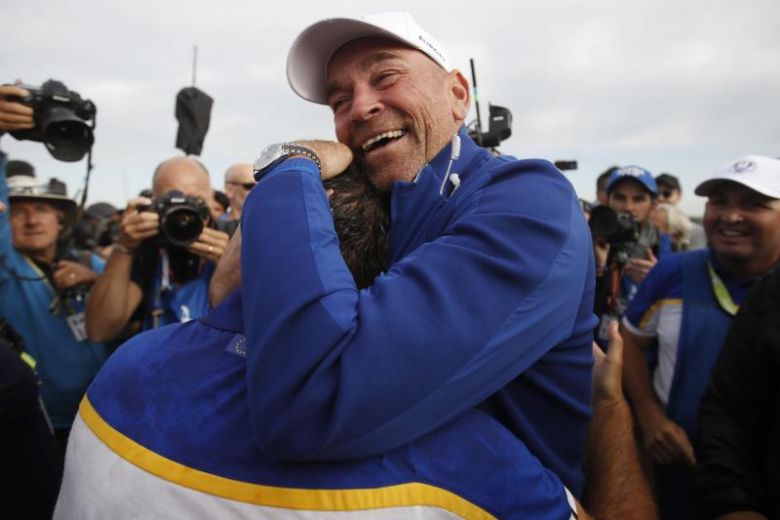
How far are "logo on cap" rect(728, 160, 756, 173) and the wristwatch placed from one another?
248cm

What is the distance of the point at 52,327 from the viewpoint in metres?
3.07

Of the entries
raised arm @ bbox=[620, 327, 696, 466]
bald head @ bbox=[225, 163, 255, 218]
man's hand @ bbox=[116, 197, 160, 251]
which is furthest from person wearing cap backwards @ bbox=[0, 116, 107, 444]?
raised arm @ bbox=[620, 327, 696, 466]

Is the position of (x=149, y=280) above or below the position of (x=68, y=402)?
above

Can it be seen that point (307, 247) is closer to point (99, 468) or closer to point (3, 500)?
point (99, 468)

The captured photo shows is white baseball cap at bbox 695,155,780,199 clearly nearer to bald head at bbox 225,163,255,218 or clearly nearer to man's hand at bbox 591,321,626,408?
man's hand at bbox 591,321,626,408

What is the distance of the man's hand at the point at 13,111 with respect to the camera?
7.66ft

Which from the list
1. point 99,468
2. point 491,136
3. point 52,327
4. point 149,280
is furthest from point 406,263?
point 52,327

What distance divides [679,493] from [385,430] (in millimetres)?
2527

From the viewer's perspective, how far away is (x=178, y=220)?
9.06 ft

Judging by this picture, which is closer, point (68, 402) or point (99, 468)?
point (99, 468)

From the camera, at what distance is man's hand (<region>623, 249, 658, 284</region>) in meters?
3.79

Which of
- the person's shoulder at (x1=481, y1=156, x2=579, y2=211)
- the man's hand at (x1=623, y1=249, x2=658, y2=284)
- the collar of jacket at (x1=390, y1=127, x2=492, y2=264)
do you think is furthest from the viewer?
the man's hand at (x1=623, y1=249, x2=658, y2=284)

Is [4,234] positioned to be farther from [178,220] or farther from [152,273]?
[178,220]

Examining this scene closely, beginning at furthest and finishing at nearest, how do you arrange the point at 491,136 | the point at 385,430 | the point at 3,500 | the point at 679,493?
the point at 491,136
the point at 679,493
the point at 3,500
the point at 385,430
